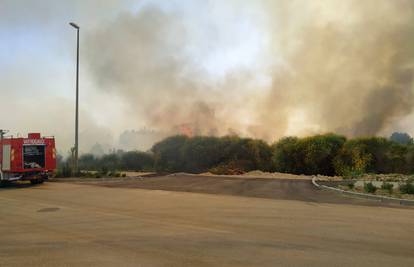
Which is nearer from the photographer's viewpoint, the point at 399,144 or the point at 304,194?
the point at 304,194

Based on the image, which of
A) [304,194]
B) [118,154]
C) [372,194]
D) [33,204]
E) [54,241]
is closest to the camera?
[54,241]

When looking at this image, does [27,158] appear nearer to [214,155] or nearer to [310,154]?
[214,155]

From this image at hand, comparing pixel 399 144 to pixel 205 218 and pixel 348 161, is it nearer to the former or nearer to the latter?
pixel 348 161

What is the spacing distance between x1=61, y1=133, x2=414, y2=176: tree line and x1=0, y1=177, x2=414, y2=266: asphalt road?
51.6ft

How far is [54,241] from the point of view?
811cm

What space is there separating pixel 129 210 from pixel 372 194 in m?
8.58

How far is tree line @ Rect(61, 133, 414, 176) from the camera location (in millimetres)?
32531

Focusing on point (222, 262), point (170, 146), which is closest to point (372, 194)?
point (222, 262)

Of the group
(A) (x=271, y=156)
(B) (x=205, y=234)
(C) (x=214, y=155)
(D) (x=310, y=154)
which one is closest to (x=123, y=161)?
(C) (x=214, y=155)

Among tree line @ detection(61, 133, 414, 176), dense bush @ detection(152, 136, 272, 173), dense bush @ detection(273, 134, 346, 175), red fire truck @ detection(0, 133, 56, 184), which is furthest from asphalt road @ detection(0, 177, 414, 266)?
dense bush @ detection(152, 136, 272, 173)

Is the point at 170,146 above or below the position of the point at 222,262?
above

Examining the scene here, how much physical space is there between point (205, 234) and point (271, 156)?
29310 mm

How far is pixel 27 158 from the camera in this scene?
76.5 feet

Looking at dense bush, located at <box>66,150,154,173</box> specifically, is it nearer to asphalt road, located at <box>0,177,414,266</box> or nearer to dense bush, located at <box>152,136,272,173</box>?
dense bush, located at <box>152,136,272,173</box>
